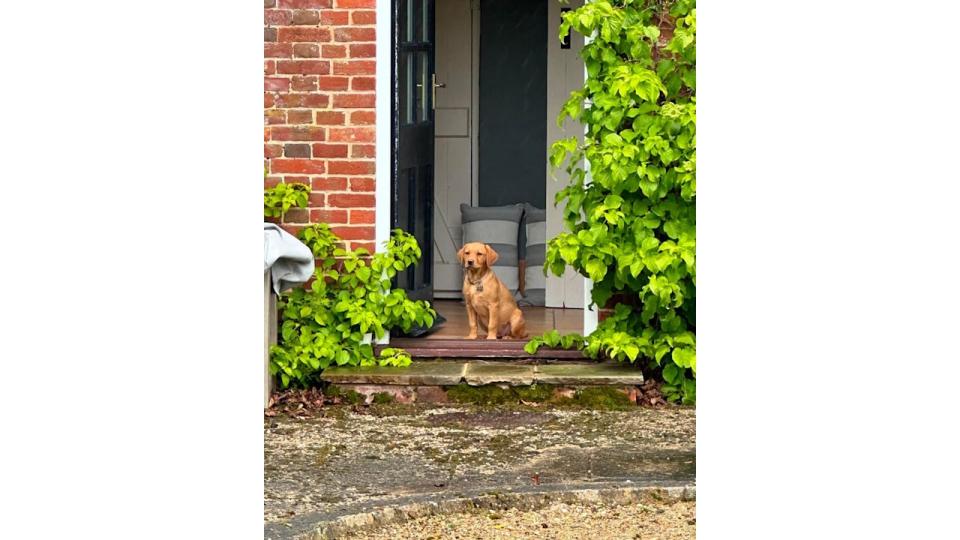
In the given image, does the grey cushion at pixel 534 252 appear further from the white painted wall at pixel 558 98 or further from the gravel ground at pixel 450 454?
the gravel ground at pixel 450 454

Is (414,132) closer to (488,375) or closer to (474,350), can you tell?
(474,350)

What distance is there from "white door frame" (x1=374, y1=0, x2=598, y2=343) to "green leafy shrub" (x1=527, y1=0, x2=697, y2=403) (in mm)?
221

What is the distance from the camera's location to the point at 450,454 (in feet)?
17.8

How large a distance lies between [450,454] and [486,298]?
168 cm

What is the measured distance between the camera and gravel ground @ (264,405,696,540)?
4715 mm

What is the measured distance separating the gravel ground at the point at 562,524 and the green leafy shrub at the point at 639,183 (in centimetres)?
171

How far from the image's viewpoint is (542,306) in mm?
8789

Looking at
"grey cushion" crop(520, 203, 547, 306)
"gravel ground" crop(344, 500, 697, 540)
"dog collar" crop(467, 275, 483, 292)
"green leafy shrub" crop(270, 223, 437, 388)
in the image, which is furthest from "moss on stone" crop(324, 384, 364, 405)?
"grey cushion" crop(520, 203, 547, 306)

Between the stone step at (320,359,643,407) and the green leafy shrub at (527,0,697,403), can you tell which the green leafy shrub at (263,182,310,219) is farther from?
the green leafy shrub at (527,0,697,403)

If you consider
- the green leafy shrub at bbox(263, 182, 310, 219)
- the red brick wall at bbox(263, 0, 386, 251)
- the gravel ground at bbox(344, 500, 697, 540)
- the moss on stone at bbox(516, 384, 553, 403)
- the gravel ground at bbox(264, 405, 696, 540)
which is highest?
the red brick wall at bbox(263, 0, 386, 251)

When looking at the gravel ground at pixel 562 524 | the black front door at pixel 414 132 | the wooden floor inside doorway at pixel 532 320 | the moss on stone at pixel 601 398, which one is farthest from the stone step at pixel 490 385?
the gravel ground at pixel 562 524

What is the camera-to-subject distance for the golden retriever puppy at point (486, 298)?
7.00 meters

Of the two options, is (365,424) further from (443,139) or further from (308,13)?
(443,139)

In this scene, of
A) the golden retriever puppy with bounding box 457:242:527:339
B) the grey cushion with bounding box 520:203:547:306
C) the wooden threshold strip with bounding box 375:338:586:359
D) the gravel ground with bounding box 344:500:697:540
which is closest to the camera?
the gravel ground with bounding box 344:500:697:540
